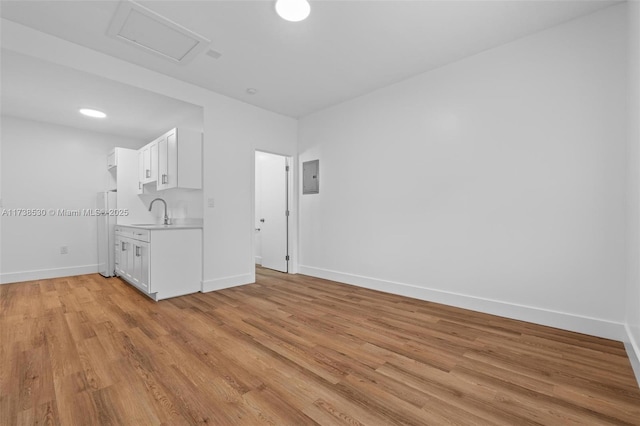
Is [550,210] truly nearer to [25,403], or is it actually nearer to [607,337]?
[607,337]

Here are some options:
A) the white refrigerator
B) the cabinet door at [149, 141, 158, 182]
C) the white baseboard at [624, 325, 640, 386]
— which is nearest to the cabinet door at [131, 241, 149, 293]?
the cabinet door at [149, 141, 158, 182]

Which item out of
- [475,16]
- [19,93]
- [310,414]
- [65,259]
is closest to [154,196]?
[65,259]

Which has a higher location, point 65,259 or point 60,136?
point 60,136

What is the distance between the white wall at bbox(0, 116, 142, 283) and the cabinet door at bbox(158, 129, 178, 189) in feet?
6.88

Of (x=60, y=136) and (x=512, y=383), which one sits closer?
(x=512, y=383)

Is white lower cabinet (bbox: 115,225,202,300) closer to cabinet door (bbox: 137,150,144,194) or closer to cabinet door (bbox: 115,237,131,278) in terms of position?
cabinet door (bbox: 115,237,131,278)

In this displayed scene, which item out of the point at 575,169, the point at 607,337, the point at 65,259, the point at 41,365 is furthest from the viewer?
the point at 65,259

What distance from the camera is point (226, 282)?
12.5 feet

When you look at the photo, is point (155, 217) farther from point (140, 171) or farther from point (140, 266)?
point (140, 266)

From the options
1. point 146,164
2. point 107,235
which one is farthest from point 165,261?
point 107,235

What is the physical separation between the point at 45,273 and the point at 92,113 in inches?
106

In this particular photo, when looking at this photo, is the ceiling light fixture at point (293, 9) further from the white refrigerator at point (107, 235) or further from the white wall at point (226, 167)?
the white refrigerator at point (107, 235)

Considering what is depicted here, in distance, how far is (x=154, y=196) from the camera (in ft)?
16.3

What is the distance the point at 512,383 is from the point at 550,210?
161 cm
